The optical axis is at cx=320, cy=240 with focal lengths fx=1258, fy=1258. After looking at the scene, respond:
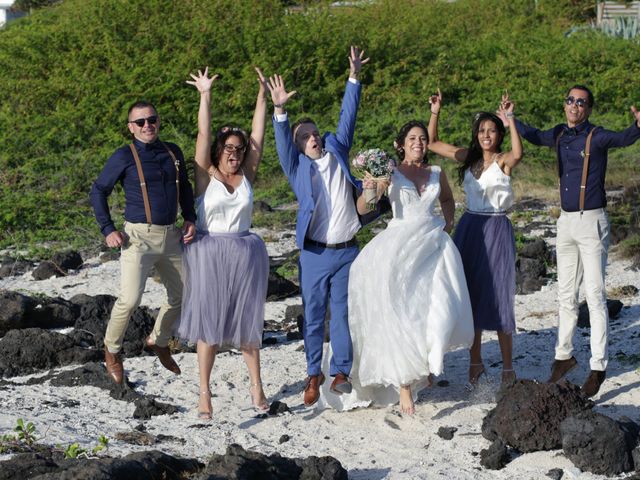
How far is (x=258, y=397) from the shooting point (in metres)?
7.78

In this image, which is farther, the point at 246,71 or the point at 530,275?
the point at 246,71

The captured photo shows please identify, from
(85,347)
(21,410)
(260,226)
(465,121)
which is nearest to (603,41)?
(465,121)

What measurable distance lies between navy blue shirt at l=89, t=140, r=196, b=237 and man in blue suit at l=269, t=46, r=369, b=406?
0.69 metres

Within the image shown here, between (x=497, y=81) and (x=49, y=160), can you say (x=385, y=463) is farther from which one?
(x=497, y=81)

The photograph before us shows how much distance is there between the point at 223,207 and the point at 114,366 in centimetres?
131

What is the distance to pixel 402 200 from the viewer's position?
766 centimetres

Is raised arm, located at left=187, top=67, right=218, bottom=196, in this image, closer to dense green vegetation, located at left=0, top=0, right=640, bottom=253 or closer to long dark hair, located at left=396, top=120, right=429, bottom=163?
long dark hair, located at left=396, top=120, right=429, bottom=163

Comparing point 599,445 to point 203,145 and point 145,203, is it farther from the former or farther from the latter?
point 145,203

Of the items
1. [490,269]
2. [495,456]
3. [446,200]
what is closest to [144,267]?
[446,200]

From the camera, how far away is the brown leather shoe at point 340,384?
7.44m

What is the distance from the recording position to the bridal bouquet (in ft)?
24.1

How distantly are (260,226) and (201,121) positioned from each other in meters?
6.38

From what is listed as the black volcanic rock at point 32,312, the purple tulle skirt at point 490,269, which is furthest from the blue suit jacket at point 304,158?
the black volcanic rock at point 32,312

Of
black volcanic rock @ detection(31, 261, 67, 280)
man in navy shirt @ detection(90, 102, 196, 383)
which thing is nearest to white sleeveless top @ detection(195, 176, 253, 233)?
man in navy shirt @ detection(90, 102, 196, 383)
